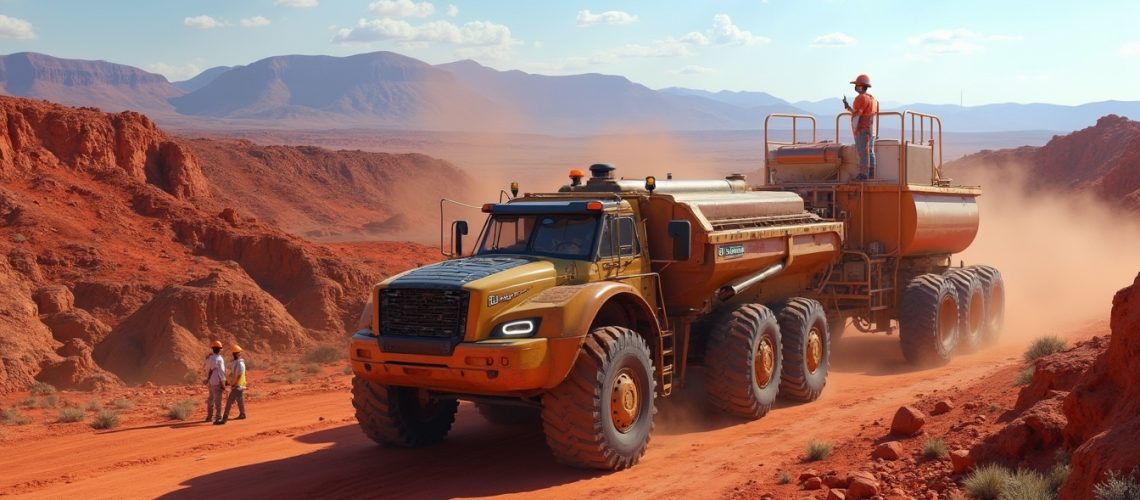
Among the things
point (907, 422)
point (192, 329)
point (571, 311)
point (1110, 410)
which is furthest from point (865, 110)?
point (192, 329)

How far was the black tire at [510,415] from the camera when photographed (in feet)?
44.6

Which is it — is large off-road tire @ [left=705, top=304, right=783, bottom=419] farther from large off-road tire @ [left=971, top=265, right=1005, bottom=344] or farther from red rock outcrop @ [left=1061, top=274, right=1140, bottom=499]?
large off-road tire @ [left=971, top=265, right=1005, bottom=344]

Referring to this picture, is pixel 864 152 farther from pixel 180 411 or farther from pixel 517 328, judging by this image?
pixel 180 411

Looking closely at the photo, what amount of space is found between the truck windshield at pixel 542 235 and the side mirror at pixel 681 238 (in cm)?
88

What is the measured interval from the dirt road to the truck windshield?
2.26 meters

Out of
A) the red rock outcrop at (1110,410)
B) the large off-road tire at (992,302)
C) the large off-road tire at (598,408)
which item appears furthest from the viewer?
the large off-road tire at (992,302)

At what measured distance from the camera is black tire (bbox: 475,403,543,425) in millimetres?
13586

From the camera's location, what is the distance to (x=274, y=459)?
11.9 meters

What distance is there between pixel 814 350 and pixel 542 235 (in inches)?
199

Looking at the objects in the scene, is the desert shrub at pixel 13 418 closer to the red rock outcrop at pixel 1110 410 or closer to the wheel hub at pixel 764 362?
the wheel hub at pixel 764 362

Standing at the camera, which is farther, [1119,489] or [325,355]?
[325,355]

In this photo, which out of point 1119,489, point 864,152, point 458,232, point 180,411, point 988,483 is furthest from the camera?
point 864,152

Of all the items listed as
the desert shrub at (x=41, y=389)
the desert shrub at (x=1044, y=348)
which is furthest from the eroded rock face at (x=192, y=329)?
the desert shrub at (x=1044, y=348)

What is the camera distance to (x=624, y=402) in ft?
36.0
